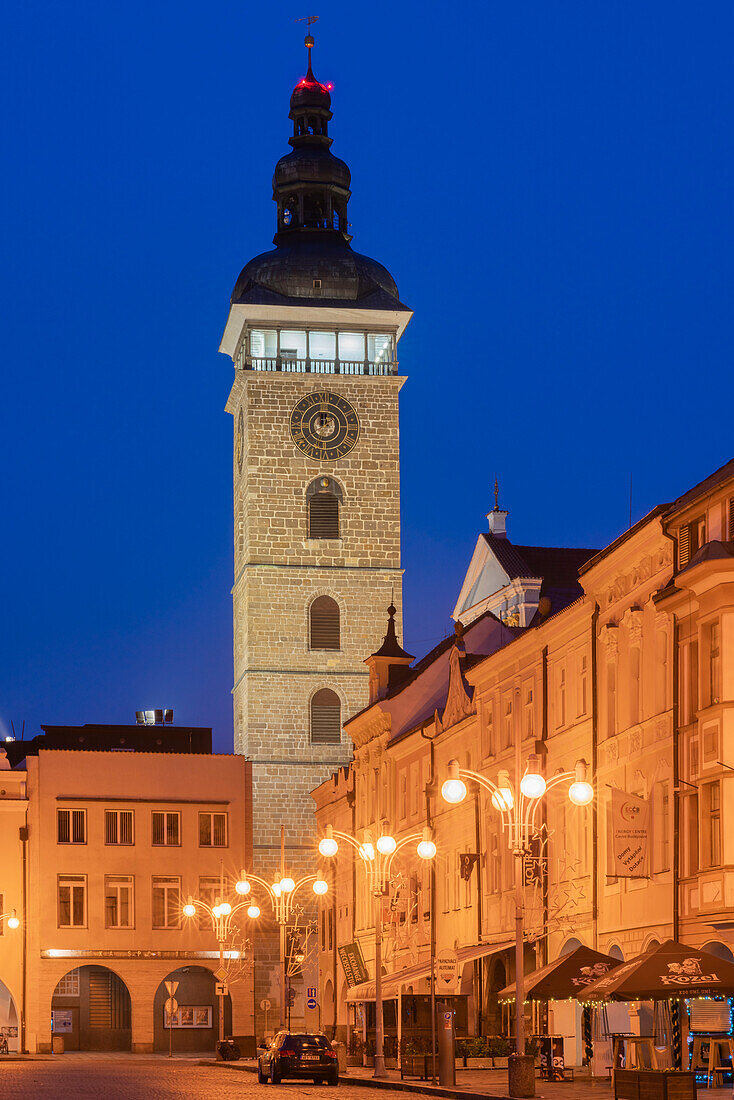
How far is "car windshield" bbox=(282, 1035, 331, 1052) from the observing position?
149ft

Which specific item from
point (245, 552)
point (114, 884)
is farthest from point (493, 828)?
point (245, 552)

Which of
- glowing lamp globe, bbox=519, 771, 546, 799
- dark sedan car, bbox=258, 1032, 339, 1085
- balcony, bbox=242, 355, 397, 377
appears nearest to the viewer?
glowing lamp globe, bbox=519, 771, 546, 799

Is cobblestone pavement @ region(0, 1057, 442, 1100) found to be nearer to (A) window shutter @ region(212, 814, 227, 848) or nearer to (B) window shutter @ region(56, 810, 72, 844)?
(B) window shutter @ region(56, 810, 72, 844)

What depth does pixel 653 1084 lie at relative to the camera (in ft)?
96.8

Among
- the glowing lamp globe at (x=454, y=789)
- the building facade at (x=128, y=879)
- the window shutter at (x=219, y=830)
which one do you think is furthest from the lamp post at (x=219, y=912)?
the glowing lamp globe at (x=454, y=789)

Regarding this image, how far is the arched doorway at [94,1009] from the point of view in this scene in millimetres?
93812

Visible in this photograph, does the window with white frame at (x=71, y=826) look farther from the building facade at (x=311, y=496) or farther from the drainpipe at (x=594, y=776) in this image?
the drainpipe at (x=594, y=776)

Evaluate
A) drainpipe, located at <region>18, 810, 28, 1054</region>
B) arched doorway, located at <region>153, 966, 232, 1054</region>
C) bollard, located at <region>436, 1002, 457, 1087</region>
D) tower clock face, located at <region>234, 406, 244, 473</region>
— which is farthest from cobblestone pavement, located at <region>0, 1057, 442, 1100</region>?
tower clock face, located at <region>234, 406, 244, 473</region>

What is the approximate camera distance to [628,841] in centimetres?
4131

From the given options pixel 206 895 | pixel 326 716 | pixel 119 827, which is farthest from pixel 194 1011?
pixel 326 716

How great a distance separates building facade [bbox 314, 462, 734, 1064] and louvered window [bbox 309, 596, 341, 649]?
2199 cm

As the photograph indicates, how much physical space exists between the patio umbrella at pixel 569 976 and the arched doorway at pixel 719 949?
1.77m

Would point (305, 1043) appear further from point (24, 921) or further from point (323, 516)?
point (323, 516)

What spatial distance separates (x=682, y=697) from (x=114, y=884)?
172ft
